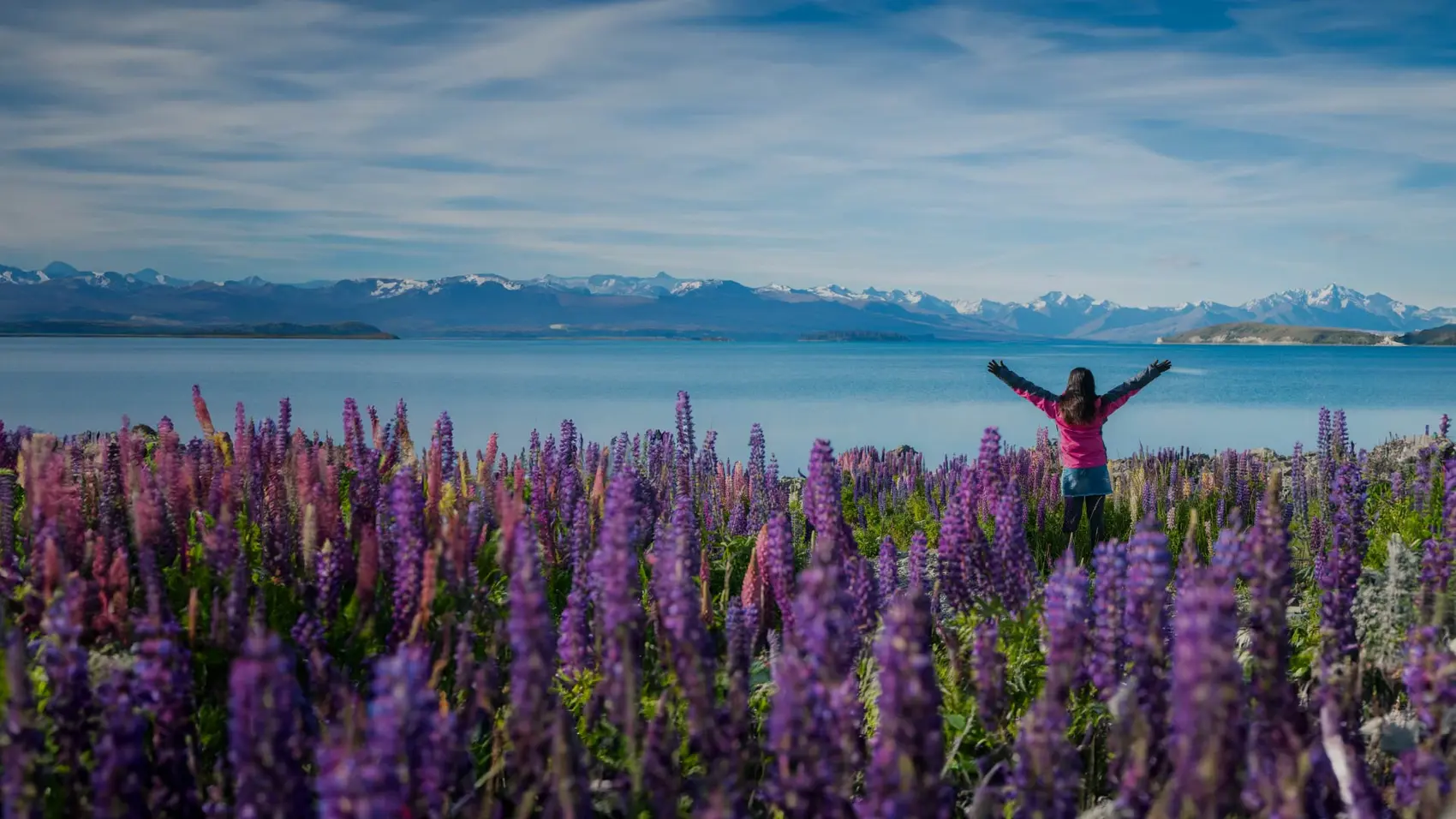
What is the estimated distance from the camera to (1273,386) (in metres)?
89.8

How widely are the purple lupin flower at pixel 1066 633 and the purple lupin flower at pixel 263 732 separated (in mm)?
2018

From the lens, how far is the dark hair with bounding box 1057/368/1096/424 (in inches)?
426

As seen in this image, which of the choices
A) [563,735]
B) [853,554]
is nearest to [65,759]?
[563,735]

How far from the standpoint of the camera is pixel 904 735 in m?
2.46

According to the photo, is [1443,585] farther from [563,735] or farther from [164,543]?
[164,543]

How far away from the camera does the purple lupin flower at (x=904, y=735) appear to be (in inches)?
95.0

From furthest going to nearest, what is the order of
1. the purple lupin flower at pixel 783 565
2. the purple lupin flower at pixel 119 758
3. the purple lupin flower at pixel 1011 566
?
1. the purple lupin flower at pixel 1011 566
2. the purple lupin flower at pixel 783 565
3. the purple lupin flower at pixel 119 758

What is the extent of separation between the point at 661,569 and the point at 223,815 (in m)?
1.61

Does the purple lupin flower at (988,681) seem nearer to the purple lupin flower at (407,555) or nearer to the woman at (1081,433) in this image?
the purple lupin flower at (407,555)

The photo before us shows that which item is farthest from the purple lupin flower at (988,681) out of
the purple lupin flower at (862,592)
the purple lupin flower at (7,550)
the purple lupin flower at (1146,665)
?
the purple lupin flower at (7,550)

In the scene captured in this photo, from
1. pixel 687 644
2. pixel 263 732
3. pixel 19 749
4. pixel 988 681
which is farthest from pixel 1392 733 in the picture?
pixel 19 749

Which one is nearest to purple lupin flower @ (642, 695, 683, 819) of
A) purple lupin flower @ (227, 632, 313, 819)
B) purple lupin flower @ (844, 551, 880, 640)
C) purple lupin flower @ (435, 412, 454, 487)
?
purple lupin flower @ (227, 632, 313, 819)

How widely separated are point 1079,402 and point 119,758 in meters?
9.78

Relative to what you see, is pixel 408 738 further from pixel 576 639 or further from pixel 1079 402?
pixel 1079 402
